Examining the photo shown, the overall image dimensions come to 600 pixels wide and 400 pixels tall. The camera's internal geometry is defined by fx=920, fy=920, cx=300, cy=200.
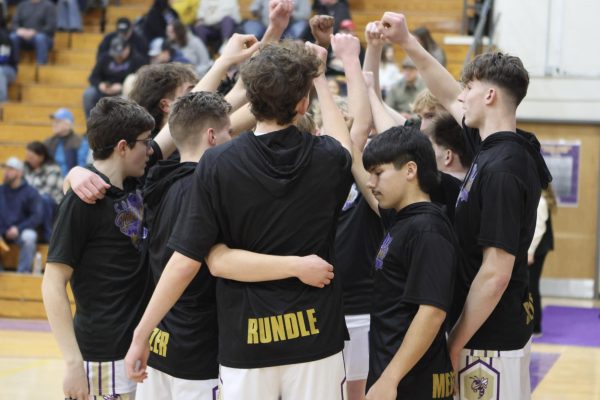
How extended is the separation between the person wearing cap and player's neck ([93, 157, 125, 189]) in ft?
24.8

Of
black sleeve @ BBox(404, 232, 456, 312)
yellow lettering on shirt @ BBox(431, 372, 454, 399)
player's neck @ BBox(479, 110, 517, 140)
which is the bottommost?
yellow lettering on shirt @ BBox(431, 372, 454, 399)

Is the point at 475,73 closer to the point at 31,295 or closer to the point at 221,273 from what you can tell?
the point at 221,273

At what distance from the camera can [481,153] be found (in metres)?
3.54

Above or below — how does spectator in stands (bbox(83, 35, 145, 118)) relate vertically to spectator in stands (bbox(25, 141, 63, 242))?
above

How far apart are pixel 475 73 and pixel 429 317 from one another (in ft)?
3.35

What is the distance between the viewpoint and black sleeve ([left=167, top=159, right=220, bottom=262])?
3.10 metres

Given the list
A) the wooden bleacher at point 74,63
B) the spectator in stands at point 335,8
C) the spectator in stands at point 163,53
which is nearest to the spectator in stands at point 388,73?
the spectator in stands at point 335,8

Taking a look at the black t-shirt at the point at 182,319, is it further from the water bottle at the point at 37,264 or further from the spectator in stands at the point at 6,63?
the spectator in stands at the point at 6,63

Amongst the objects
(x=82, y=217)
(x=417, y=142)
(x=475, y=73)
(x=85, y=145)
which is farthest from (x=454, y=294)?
(x=85, y=145)

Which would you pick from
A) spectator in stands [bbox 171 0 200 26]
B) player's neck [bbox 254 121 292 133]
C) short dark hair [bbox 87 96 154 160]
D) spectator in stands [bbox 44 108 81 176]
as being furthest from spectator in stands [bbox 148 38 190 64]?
player's neck [bbox 254 121 292 133]

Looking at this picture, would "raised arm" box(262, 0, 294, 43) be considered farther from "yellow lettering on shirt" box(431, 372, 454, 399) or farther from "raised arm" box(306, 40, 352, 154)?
"yellow lettering on shirt" box(431, 372, 454, 399)

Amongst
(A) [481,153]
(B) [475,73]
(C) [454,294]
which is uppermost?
(B) [475,73]

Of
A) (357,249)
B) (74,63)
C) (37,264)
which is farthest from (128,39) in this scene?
(357,249)

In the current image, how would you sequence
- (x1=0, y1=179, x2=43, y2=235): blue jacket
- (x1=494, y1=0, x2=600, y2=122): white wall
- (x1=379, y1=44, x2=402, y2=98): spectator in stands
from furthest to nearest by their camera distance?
(x1=494, y1=0, x2=600, y2=122): white wall → (x1=379, y1=44, x2=402, y2=98): spectator in stands → (x1=0, y1=179, x2=43, y2=235): blue jacket
